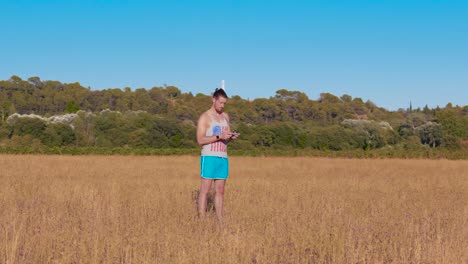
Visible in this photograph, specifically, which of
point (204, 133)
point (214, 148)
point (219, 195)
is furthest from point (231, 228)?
point (204, 133)

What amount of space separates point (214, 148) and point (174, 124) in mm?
58152

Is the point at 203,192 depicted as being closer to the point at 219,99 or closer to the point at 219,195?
the point at 219,195

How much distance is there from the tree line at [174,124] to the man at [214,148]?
30.7 meters

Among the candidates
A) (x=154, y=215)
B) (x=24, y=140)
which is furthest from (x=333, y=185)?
(x=24, y=140)

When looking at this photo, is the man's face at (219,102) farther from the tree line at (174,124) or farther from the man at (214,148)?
the tree line at (174,124)

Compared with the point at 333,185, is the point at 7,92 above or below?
above

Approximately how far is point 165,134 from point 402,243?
193ft

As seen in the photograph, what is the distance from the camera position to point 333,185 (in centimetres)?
1255

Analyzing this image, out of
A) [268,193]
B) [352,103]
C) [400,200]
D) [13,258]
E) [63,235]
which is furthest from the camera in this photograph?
[352,103]

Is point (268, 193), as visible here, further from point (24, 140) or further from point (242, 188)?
point (24, 140)

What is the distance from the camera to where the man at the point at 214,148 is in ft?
20.3

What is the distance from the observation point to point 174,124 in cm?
6384

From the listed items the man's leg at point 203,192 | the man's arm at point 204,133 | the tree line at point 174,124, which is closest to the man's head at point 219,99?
the man's arm at point 204,133

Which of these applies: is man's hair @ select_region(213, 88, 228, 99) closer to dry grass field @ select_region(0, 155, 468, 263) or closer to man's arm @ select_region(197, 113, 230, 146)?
man's arm @ select_region(197, 113, 230, 146)
